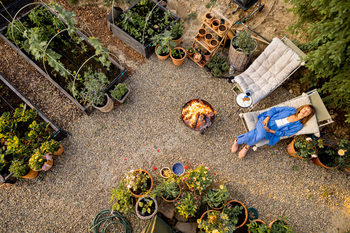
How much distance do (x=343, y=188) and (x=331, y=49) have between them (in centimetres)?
303

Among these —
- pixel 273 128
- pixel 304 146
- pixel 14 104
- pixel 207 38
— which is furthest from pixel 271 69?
pixel 14 104

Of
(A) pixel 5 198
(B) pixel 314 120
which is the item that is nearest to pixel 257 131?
(B) pixel 314 120

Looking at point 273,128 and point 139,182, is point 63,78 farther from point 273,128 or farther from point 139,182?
point 273,128

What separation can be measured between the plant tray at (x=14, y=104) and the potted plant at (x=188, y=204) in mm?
2973

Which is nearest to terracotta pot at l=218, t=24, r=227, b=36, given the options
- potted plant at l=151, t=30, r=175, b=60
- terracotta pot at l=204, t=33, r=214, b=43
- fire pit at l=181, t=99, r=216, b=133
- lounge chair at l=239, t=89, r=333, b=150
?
terracotta pot at l=204, t=33, r=214, b=43

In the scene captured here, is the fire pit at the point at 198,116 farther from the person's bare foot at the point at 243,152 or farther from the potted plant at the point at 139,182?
the potted plant at the point at 139,182

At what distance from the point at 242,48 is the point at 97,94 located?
140 inches

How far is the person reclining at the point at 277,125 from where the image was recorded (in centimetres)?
411

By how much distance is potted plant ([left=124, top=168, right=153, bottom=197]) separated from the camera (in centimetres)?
380

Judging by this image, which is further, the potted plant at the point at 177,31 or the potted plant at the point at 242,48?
the potted plant at the point at 177,31

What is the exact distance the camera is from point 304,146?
4215 millimetres

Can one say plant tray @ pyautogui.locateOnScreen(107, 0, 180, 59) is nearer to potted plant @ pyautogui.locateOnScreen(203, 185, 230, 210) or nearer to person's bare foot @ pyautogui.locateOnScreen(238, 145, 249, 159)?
person's bare foot @ pyautogui.locateOnScreen(238, 145, 249, 159)

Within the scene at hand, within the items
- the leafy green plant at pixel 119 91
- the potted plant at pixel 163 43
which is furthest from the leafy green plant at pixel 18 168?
the potted plant at pixel 163 43

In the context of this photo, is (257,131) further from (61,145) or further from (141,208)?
(61,145)
